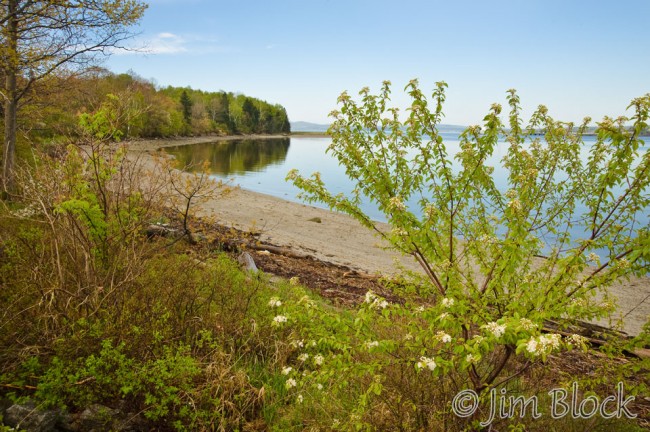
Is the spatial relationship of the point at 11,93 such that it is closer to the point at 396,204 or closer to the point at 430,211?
the point at 396,204

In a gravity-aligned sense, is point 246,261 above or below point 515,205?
below

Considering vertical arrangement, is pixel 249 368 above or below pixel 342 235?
above

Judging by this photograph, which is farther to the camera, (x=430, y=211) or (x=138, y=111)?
(x=138, y=111)

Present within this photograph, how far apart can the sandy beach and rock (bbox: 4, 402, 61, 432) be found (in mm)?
6013

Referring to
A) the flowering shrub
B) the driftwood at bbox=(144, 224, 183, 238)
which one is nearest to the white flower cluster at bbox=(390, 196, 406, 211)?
the flowering shrub

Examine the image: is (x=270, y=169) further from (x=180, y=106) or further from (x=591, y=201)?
(x=180, y=106)

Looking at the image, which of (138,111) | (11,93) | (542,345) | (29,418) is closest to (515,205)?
(542,345)

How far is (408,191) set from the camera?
13.1 ft

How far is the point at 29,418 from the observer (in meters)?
3.20

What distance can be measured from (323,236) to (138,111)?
39.9 ft

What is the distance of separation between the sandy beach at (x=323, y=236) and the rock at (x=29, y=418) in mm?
6013

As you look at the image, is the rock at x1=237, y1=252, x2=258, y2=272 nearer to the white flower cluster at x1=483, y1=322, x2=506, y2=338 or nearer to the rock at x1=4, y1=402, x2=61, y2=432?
the rock at x1=4, y1=402, x2=61, y2=432

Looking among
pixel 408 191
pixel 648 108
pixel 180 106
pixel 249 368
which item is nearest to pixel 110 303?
pixel 249 368

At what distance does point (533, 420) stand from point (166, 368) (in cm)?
364
